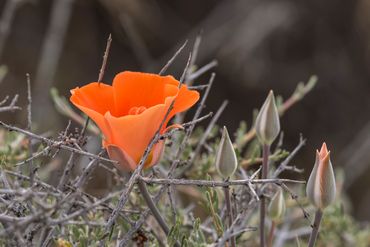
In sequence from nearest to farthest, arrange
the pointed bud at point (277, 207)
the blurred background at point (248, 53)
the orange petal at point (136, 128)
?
1. the orange petal at point (136, 128)
2. the pointed bud at point (277, 207)
3. the blurred background at point (248, 53)

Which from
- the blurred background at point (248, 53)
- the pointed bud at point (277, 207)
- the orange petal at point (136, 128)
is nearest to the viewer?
the orange petal at point (136, 128)

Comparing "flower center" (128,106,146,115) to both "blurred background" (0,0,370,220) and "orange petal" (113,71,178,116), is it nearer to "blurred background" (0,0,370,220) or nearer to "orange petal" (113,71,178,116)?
"orange petal" (113,71,178,116)

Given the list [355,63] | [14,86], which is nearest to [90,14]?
[14,86]

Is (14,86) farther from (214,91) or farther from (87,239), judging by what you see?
(87,239)

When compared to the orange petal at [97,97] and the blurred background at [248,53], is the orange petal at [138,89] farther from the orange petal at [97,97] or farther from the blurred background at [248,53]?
the blurred background at [248,53]

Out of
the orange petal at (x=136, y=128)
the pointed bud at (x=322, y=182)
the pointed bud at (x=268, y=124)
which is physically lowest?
the pointed bud at (x=322, y=182)

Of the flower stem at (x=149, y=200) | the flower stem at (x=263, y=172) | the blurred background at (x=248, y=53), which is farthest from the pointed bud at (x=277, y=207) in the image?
the blurred background at (x=248, y=53)

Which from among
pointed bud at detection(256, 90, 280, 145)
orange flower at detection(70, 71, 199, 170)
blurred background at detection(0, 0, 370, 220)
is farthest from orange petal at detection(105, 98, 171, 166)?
blurred background at detection(0, 0, 370, 220)
